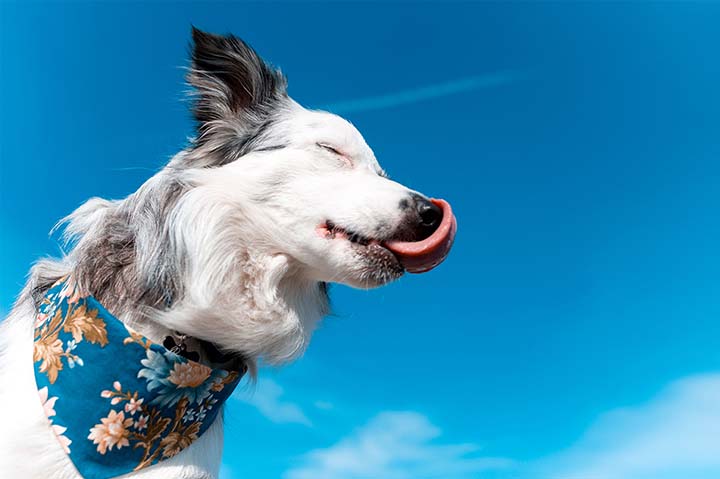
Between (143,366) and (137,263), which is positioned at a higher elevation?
(137,263)

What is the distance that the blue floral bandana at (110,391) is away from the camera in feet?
11.6

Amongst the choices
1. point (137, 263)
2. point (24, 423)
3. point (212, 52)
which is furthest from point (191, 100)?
point (24, 423)

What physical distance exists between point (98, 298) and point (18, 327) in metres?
0.70

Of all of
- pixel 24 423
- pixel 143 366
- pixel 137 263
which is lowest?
pixel 24 423

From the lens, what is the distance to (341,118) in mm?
4711

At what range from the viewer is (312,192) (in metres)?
3.97

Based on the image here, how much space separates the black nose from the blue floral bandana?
5.02ft

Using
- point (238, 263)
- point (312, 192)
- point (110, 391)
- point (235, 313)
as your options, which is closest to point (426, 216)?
point (312, 192)

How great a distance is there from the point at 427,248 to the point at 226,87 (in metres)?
2.00

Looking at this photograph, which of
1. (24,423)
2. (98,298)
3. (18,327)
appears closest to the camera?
→ (24,423)

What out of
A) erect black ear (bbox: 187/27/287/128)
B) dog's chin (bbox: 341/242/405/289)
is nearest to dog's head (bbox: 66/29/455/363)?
dog's chin (bbox: 341/242/405/289)

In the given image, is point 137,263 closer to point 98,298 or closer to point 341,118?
point 98,298

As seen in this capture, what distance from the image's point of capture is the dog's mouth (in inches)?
152

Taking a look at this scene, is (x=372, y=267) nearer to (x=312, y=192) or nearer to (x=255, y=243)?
(x=312, y=192)
